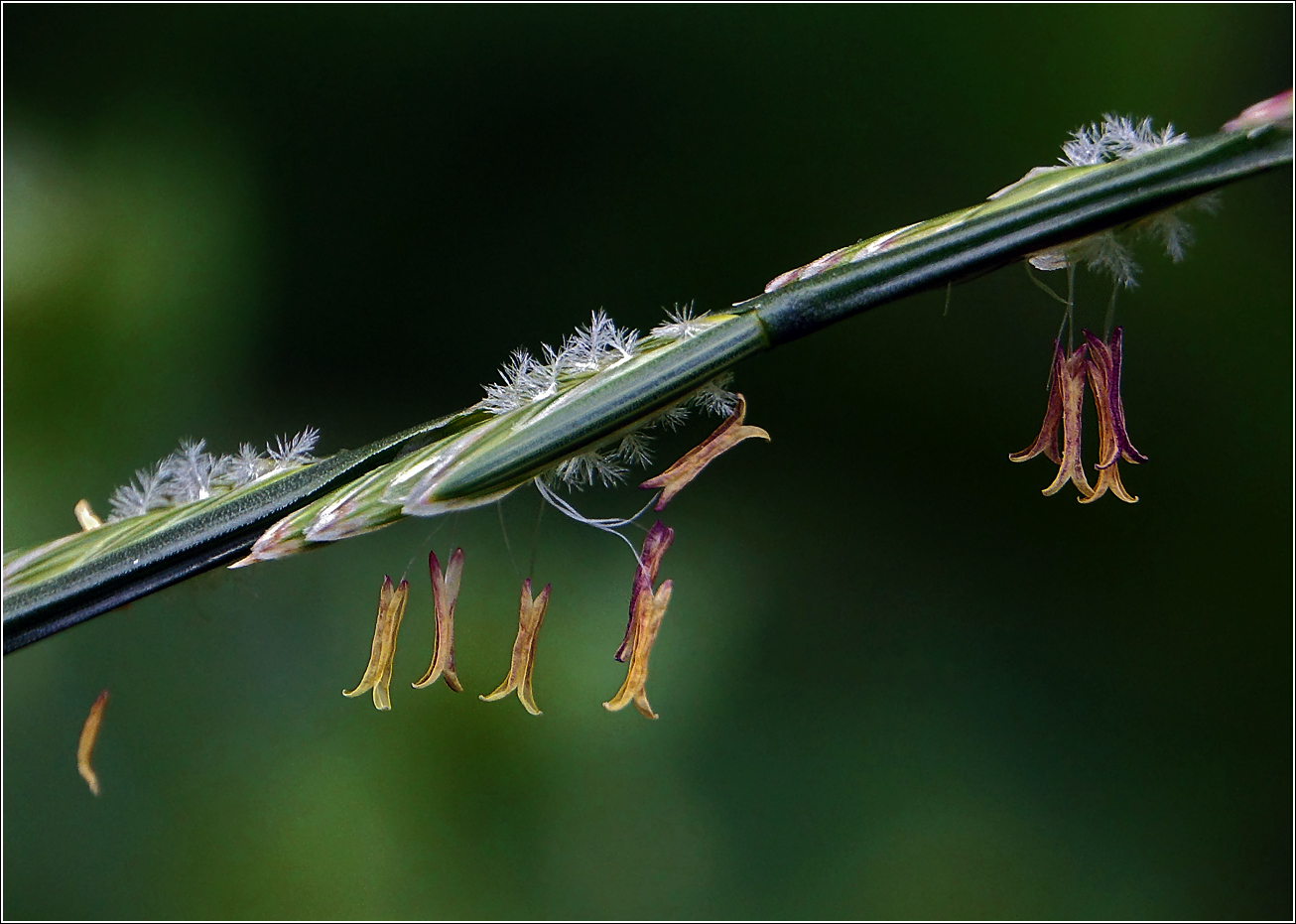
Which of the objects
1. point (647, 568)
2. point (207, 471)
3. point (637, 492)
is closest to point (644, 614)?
point (647, 568)

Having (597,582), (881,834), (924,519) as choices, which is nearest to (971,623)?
(924,519)

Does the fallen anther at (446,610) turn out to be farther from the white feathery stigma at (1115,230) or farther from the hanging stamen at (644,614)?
the white feathery stigma at (1115,230)

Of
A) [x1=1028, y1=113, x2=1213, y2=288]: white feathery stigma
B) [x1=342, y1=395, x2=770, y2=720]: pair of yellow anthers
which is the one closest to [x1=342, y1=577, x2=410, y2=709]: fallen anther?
[x1=342, y1=395, x2=770, y2=720]: pair of yellow anthers

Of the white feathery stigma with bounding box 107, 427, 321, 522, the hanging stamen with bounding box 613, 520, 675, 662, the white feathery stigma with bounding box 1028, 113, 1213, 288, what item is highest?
the white feathery stigma with bounding box 1028, 113, 1213, 288

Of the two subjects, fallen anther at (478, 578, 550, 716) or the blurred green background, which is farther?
the blurred green background

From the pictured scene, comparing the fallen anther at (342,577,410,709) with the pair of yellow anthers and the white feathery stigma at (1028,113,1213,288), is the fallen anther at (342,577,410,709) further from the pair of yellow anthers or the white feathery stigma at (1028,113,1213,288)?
the white feathery stigma at (1028,113,1213,288)

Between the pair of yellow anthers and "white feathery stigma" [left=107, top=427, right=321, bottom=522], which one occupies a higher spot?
"white feathery stigma" [left=107, top=427, right=321, bottom=522]
